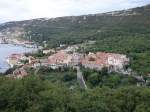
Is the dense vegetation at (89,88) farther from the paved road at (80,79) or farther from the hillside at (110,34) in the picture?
the paved road at (80,79)

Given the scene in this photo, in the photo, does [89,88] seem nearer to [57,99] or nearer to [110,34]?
[57,99]

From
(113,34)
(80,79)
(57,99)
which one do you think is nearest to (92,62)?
(80,79)

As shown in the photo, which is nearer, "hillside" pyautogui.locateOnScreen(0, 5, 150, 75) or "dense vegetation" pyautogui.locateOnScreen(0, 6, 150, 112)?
"dense vegetation" pyautogui.locateOnScreen(0, 6, 150, 112)


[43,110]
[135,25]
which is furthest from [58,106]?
[135,25]

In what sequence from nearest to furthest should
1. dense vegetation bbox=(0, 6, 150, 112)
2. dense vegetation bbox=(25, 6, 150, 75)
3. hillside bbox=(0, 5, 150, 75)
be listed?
1. dense vegetation bbox=(0, 6, 150, 112)
2. dense vegetation bbox=(25, 6, 150, 75)
3. hillside bbox=(0, 5, 150, 75)

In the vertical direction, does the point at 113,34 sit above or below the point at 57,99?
below

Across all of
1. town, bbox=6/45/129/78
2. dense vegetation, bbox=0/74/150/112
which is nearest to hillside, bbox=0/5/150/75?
town, bbox=6/45/129/78

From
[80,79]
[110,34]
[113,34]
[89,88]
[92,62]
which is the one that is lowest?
[110,34]

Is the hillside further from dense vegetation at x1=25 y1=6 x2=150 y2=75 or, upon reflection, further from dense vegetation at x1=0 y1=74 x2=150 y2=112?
dense vegetation at x1=0 y1=74 x2=150 y2=112

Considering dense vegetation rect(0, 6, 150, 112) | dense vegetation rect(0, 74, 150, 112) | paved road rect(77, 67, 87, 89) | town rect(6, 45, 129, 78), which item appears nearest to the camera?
dense vegetation rect(0, 74, 150, 112)
